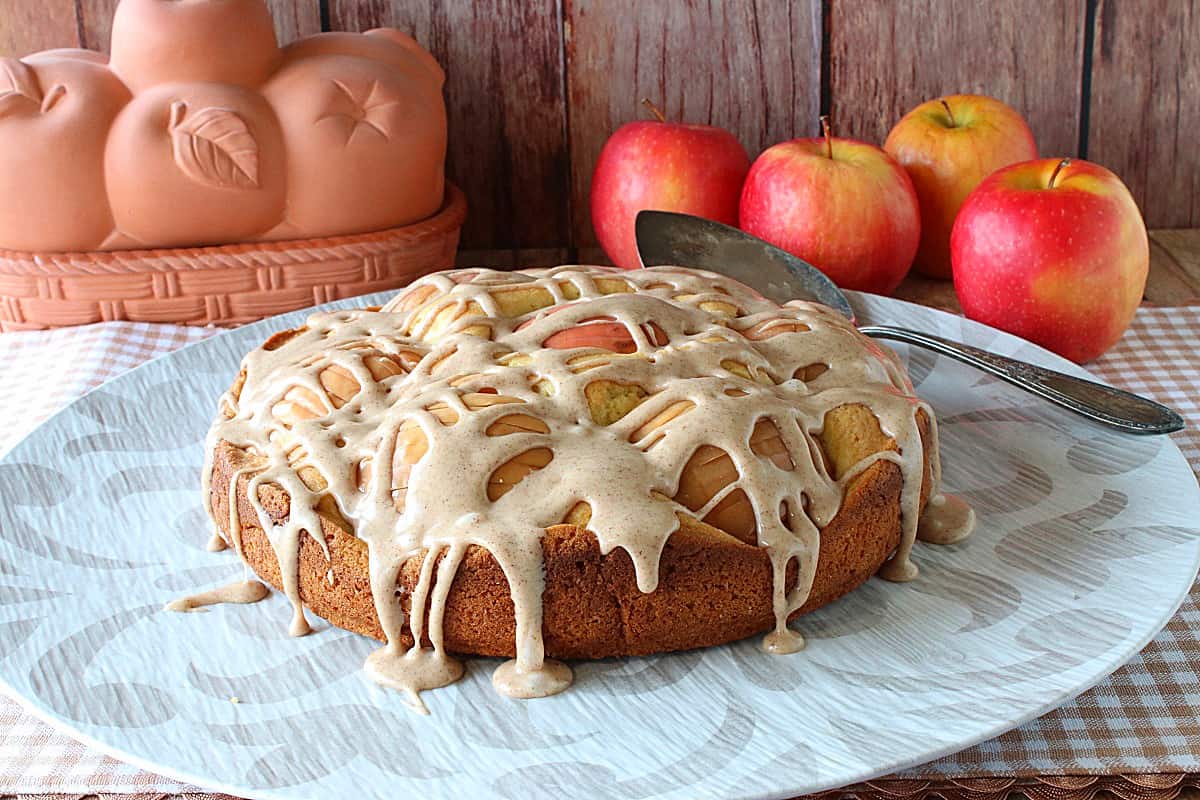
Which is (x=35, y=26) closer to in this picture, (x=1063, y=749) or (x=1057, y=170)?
(x=1057, y=170)

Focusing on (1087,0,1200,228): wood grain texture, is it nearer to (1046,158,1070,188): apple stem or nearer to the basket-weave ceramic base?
(1046,158,1070,188): apple stem

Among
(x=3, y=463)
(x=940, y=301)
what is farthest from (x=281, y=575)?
(x=940, y=301)

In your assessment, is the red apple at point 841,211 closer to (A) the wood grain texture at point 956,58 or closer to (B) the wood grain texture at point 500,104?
(A) the wood grain texture at point 956,58

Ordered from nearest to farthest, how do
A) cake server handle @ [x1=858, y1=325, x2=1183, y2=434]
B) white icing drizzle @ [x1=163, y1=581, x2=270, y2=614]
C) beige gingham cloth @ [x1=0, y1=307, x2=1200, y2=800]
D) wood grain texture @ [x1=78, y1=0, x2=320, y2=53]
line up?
beige gingham cloth @ [x1=0, y1=307, x2=1200, y2=800] → white icing drizzle @ [x1=163, y1=581, x2=270, y2=614] → cake server handle @ [x1=858, y1=325, x2=1183, y2=434] → wood grain texture @ [x1=78, y1=0, x2=320, y2=53]

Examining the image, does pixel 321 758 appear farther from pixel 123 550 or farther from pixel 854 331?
pixel 854 331

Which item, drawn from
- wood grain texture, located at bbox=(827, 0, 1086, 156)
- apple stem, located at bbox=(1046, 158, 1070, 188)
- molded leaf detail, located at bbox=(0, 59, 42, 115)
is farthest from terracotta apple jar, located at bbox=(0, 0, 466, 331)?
apple stem, located at bbox=(1046, 158, 1070, 188)

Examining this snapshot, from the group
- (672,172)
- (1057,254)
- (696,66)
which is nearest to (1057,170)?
(1057,254)
